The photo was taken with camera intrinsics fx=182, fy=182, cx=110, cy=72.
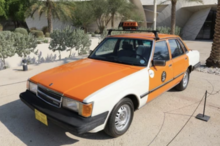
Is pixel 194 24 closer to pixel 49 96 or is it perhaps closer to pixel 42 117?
pixel 49 96

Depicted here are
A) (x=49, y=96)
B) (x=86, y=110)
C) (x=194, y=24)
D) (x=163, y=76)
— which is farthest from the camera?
(x=194, y=24)

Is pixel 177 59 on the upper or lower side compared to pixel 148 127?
upper

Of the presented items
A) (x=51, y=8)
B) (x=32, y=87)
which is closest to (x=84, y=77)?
(x=32, y=87)

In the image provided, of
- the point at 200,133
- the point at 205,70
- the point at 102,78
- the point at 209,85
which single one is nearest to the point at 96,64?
the point at 102,78

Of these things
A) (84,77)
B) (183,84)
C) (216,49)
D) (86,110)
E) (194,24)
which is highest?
(194,24)

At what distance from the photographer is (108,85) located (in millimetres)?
2656

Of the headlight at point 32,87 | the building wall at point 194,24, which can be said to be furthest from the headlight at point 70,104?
the building wall at point 194,24

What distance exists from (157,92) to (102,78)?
4.38 ft

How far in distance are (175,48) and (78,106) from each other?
298cm

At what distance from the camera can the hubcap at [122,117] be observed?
9.46ft

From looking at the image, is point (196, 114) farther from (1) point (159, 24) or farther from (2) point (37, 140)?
(1) point (159, 24)

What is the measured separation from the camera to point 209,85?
549 cm

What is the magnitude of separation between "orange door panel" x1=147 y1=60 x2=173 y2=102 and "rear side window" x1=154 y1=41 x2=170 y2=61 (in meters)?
0.16

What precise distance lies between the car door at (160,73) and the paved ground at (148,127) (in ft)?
1.60
